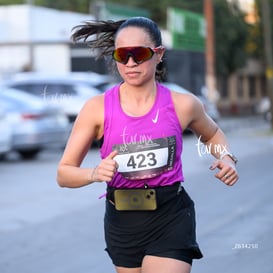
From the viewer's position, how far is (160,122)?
12.8 feet

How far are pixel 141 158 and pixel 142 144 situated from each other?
0.07m

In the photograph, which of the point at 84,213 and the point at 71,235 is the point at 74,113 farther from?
the point at 71,235

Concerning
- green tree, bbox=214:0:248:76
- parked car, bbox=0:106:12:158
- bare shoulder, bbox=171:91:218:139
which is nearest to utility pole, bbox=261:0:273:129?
parked car, bbox=0:106:12:158

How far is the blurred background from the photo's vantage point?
25.0 ft

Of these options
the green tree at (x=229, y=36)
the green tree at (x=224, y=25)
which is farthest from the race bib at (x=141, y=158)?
the green tree at (x=229, y=36)

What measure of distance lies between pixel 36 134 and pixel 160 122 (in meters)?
13.7

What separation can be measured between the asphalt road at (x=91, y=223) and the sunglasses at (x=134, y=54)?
821mm

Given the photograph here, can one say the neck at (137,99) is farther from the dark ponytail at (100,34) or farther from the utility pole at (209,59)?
the utility pole at (209,59)

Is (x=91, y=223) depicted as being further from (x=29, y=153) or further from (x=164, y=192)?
(x=29, y=153)

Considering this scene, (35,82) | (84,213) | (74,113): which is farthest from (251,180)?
(35,82)

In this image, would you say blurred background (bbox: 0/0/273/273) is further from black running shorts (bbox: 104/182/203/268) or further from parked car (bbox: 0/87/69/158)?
black running shorts (bbox: 104/182/203/268)

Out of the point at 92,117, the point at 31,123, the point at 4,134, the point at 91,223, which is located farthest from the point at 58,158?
the point at 92,117

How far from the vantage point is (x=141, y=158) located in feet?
12.7

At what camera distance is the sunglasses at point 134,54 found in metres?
3.84
